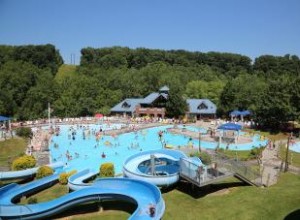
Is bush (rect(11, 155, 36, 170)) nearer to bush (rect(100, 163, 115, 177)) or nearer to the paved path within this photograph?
bush (rect(100, 163, 115, 177))

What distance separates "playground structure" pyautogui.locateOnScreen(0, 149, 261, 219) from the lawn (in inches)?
27.0

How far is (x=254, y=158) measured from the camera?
28594 mm

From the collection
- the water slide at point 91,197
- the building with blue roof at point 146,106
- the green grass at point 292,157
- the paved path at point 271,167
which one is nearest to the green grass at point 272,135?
the paved path at point 271,167

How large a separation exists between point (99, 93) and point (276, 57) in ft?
229

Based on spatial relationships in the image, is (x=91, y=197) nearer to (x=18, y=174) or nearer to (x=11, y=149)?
(x=18, y=174)

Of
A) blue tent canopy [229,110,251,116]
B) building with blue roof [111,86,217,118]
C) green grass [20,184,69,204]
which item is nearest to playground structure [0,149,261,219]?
green grass [20,184,69,204]

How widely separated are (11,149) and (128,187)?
64.4 ft

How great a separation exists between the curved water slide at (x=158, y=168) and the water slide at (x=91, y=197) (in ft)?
4.49

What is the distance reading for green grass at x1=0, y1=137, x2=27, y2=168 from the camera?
30.0 m

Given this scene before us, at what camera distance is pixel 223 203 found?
18.0 m

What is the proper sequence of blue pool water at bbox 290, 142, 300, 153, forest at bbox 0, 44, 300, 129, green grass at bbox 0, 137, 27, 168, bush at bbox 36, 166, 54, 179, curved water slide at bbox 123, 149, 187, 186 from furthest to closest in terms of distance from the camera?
1. forest at bbox 0, 44, 300, 129
2. blue pool water at bbox 290, 142, 300, 153
3. green grass at bbox 0, 137, 27, 168
4. bush at bbox 36, 166, 54, 179
5. curved water slide at bbox 123, 149, 187, 186

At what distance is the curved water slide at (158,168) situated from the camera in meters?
20.0

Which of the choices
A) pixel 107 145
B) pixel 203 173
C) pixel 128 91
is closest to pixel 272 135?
pixel 107 145

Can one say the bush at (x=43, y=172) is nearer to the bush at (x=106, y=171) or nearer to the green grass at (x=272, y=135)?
the bush at (x=106, y=171)
